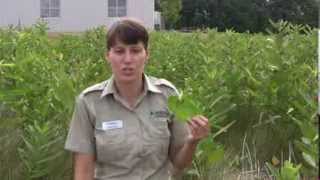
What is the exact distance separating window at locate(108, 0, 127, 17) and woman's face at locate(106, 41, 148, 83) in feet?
102

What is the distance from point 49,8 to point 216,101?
29.9 metres

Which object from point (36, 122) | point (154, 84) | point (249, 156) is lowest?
point (249, 156)

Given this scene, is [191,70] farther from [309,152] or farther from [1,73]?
[309,152]

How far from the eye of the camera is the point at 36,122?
4.13 metres

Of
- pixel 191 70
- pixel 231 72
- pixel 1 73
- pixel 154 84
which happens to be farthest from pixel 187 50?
pixel 154 84

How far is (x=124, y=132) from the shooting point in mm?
3176

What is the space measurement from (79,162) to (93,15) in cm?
3059

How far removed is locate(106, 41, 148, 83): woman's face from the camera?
3059mm

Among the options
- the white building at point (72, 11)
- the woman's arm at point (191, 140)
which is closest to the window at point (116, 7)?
the white building at point (72, 11)

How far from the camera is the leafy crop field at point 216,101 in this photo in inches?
167

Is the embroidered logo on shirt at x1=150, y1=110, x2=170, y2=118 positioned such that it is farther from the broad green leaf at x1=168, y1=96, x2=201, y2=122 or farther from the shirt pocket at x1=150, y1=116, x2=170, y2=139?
the broad green leaf at x1=168, y1=96, x2=201, y2=122

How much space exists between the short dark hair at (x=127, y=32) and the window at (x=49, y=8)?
3053 cm

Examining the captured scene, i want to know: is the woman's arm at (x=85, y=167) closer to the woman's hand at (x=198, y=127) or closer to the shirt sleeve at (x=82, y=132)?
the shirt sleeve at (x=82, y=132)

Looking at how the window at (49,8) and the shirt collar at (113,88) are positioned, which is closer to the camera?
the shirt collar at (113,88)
